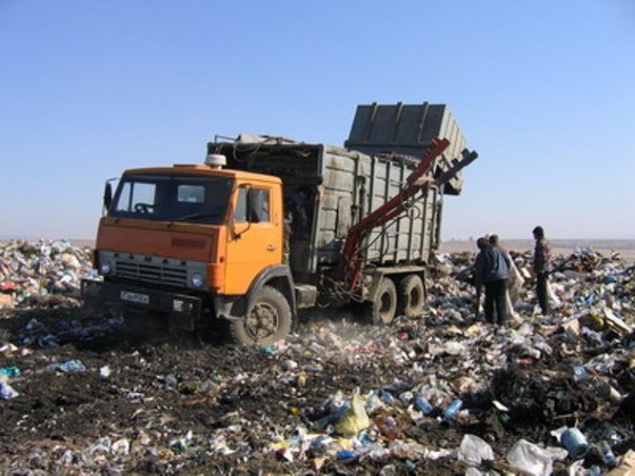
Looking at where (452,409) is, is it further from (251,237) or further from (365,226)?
(365,226)

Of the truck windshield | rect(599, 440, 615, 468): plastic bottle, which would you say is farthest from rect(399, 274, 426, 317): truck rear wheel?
rect(599, 440, 615, 468): plastic bottle

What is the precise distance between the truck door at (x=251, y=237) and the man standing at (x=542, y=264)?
450cm

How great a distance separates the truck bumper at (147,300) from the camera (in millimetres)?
6762

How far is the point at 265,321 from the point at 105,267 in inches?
76.9

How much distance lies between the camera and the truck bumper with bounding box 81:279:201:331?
6762 mm

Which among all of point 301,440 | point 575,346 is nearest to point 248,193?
point 301,440

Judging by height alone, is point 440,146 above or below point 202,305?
above

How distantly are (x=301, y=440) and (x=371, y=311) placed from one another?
5.24 meters

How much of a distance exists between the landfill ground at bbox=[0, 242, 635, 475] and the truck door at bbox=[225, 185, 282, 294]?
79 cm

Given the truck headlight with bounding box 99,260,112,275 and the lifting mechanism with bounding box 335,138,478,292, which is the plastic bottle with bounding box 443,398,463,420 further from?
the truck headlight with bounding box 99,260,112,275

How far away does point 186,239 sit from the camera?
6926 mm

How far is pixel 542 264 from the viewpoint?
1007 cm

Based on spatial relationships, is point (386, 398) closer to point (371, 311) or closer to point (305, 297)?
point (305, 297)

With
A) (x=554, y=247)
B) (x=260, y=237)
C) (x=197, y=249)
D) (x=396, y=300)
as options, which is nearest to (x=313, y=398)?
(x=197, y=249)
